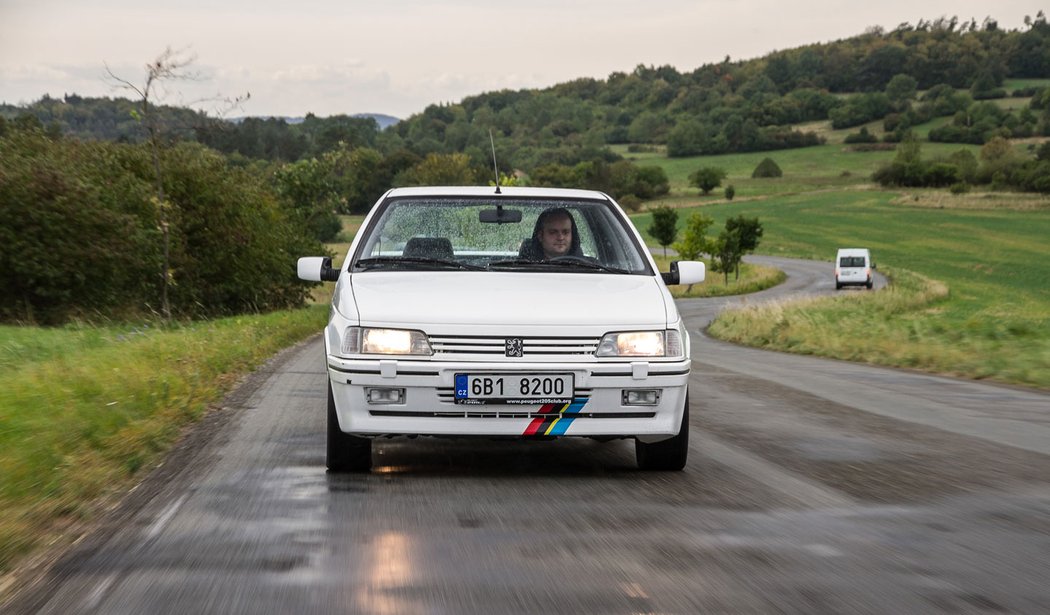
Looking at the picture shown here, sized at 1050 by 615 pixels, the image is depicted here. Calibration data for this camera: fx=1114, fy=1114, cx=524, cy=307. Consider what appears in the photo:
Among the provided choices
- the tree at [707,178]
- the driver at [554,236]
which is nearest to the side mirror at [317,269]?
the driver at [554,236]

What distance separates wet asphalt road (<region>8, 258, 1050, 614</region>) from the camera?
3729 mm

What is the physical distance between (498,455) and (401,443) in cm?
75

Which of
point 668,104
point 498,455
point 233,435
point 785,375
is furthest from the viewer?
point 668,104

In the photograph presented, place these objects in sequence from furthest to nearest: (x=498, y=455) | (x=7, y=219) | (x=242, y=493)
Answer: (x=7, y=219) < (x=498, y=455) < (x=242, y=493)

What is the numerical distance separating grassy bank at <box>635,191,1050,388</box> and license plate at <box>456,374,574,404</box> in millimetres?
8691

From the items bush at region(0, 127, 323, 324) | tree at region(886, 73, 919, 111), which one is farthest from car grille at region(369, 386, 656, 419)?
tree at region(886, 73, 919, 111)

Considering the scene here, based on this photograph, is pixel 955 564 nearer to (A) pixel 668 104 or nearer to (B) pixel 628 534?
(B) pixel 628 534

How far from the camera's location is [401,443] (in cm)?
723

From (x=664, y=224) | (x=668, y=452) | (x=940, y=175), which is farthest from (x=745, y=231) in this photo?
(x=668, y=452)

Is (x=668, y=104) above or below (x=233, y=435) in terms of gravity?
above

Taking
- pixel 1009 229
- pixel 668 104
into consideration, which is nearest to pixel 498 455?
pixel 1009 229

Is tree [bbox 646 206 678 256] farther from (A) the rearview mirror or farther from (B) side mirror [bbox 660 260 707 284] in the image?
(A) the rearview mirror

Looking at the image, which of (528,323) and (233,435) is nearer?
(528,323)

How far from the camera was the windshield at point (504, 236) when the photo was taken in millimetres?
6793
